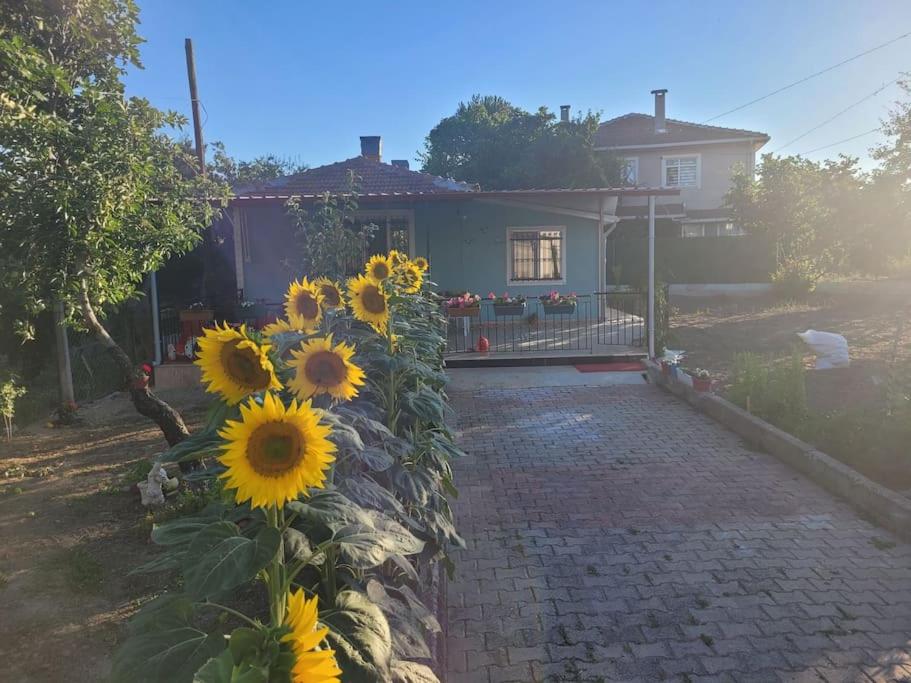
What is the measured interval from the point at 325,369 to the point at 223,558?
0.70 meters

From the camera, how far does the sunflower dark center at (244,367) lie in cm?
170

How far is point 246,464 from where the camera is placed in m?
1.44

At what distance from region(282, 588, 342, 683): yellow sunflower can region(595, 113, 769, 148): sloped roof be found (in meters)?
28.3

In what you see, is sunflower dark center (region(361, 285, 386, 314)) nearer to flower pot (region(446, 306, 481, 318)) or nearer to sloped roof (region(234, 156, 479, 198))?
flower pot (region(446, 306, 481, 318))

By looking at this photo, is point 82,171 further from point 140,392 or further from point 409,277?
point 409,277

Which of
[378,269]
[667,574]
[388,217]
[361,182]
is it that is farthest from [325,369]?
[361,182]

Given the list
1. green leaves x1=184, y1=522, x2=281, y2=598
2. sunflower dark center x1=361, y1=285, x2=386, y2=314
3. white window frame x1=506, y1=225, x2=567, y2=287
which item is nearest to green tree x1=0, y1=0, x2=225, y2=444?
sunflower dark center x1=361, y1=285, x2=386, y2=314

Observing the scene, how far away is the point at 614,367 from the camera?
988cm

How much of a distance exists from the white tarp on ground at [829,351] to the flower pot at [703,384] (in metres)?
2.28

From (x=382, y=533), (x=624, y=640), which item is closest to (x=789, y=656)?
(x=624, y=640)

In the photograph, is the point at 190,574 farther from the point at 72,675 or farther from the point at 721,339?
the point at 721,339

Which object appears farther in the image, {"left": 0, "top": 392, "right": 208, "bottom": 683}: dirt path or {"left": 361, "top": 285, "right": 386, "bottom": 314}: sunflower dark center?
{"left": 361, "top": 285, "right": 386, "bottom": 314}: sunflower dark center

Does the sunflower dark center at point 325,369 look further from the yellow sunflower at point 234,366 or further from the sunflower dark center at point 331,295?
the sunflower dark center at point 331,295

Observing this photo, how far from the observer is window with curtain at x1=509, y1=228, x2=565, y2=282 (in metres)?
14.0
